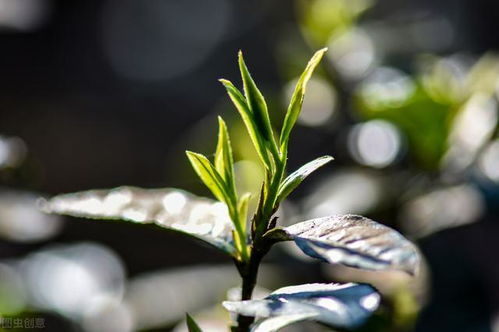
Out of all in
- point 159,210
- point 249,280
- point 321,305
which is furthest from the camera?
point 159,210

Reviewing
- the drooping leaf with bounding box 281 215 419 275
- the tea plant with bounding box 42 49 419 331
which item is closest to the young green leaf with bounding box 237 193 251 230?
the tea plant with bounding box 42 49 419 331

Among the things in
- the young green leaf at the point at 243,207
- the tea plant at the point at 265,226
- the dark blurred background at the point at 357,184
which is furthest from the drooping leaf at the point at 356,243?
the dark blurred background at the point at 357,184

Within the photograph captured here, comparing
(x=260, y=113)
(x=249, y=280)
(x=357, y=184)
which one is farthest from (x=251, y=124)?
(x=357, y=184)

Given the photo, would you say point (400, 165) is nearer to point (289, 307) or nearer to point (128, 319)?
point (128, 319)

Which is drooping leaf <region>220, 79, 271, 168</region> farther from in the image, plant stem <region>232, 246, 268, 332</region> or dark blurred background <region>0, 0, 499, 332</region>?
dark blurred background <region>0, 0, 499, 332</region>

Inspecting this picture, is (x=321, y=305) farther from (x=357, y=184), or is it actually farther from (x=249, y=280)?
(x=357, y=184)

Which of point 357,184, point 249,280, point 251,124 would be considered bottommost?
point 357,184
